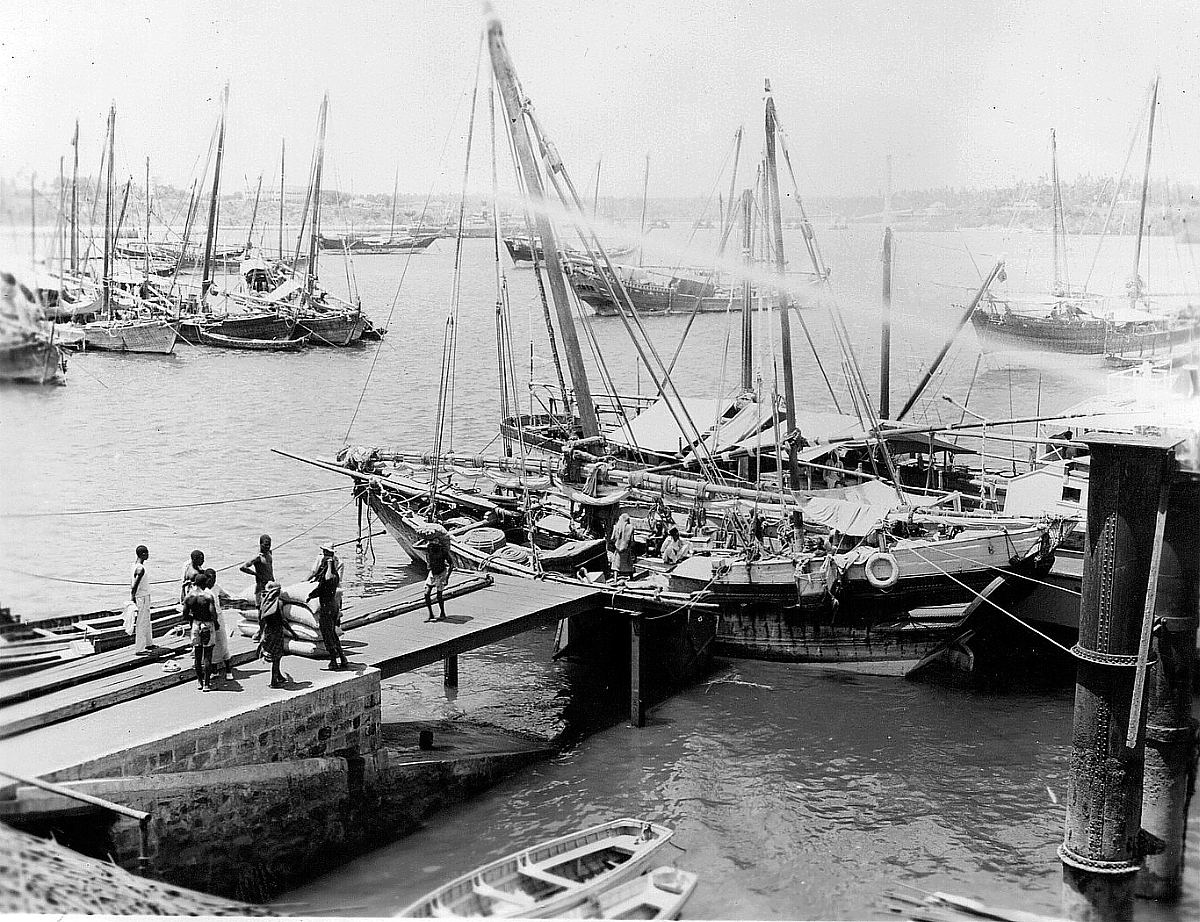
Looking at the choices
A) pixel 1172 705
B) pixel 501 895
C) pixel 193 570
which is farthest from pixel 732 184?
pixel 501 895

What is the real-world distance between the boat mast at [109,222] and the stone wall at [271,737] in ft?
16.5

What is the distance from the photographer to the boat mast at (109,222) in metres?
9.75

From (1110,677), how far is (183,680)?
6.82 meters

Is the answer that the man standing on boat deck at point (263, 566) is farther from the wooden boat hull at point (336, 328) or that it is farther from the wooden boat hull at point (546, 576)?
the wooden boat hull at point (336, 328)

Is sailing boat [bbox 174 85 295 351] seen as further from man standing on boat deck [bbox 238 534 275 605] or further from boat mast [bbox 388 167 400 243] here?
man standing on boat deck [bbox 238 534 275 605]

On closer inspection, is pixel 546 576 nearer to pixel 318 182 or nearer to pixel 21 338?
pixel 318 182

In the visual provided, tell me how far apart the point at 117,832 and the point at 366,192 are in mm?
7496

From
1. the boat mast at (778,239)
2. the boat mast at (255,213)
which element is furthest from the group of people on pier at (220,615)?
the boat mast at (778,239)

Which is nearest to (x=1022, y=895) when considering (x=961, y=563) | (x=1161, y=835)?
(x=1161, y=835)

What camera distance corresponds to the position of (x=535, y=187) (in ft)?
42.5

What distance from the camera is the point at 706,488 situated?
47.1 ft

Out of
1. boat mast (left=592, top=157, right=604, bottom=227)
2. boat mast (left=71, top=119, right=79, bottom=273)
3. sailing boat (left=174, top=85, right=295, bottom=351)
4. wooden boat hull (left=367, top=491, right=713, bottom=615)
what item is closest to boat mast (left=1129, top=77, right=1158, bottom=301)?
boat mast (left=592, top=157, right=604, bottom=227)

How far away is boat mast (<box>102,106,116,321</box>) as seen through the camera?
384 inches

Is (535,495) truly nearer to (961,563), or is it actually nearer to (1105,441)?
(961,563)
